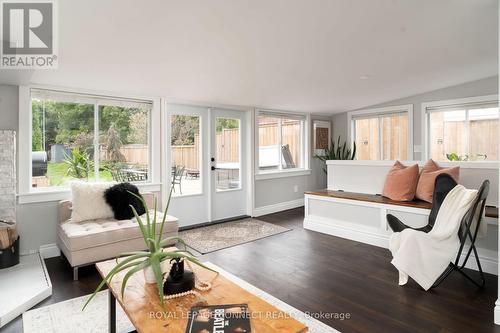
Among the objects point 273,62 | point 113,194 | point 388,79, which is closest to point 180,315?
point 113,194

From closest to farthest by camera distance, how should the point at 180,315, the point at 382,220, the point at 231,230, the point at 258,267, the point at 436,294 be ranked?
the point at 180,315
the point at 436,294
the point at 258,267
the point at 382,220
the point at 231,230

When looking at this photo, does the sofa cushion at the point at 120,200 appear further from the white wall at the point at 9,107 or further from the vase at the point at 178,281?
the vase at the point at 178,281

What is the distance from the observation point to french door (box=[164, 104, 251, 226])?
467 centimetres

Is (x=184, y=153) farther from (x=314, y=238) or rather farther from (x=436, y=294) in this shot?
(x=436, y=294)

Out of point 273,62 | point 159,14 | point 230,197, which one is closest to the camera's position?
point 159,14

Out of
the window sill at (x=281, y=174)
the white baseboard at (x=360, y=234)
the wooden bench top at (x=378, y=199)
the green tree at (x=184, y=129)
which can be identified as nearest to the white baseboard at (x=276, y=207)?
the window sill at (x=281, y=174)

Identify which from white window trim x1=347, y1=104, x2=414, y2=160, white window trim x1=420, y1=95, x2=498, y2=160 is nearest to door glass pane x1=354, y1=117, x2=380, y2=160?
white window trim x1=347, y1=104, x2=414, y2=160

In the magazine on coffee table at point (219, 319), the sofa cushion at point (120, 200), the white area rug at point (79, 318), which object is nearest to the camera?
the magazine on coffee table at point (219, 319)

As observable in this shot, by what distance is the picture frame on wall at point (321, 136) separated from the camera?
6637 millimetres

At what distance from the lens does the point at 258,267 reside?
3.20 m

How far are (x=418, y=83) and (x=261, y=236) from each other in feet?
10.8

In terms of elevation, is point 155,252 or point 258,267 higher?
point 155,252

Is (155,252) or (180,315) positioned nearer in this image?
(180,315)

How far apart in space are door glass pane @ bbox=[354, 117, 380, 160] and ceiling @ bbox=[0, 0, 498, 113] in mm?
1549
